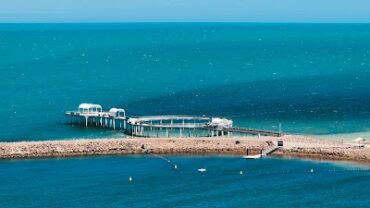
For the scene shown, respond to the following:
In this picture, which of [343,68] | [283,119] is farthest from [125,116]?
[343,68]

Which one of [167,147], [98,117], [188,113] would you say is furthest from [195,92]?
[167,147]

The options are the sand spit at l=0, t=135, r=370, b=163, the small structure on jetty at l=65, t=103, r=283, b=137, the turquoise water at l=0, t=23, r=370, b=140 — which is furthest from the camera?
the turquoise water at l=0, t=23, r=370, b=140

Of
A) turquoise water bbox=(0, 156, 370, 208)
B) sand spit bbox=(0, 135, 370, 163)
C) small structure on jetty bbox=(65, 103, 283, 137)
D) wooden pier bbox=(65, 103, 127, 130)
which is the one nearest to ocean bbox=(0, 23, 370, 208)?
turquoise water bbox=(0, 156, 370, 208)

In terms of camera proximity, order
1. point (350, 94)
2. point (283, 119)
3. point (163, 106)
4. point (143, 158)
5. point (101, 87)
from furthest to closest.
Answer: point (101, 87)
point (350, 94)
point (163, 106)
point (283, 119)
point (143, 158)

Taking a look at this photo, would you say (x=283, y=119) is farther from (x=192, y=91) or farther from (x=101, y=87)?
(x=101, y=87)

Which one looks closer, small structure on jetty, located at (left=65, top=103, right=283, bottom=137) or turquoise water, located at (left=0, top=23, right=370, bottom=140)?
small structure on jetty, located at (left=65, top=103, right=283, bottom=137)

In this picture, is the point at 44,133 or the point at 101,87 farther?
the point at 101,87

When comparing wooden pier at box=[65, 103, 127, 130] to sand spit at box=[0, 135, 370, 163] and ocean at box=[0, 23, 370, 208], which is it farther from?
sand spit at box=[0, 135, 370, 163]
